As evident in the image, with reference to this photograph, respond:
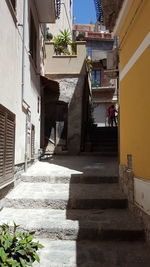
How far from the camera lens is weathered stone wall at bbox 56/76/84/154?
12852 mm

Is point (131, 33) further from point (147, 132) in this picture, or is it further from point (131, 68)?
point (147, 132)

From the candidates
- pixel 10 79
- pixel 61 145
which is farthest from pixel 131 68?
pixel 61 145

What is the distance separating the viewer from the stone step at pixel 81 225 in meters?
4.74

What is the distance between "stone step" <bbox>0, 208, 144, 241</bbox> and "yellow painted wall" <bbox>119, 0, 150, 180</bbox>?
0.88 m

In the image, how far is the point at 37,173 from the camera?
7551mm

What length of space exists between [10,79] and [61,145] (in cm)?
726

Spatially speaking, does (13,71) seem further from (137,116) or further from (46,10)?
(46,10)

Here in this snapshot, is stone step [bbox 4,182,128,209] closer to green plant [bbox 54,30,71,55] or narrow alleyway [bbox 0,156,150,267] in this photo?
narrow alleyway [bbox 0,156,150,267]

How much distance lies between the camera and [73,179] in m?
7.08

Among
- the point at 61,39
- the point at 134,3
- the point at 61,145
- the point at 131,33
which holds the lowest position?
the point at 61,145

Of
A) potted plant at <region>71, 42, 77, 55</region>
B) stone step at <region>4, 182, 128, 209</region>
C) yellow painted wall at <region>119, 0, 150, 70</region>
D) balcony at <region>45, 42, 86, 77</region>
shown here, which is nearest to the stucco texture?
yellow painted wall at <region>119, 0, 150, 70</region>

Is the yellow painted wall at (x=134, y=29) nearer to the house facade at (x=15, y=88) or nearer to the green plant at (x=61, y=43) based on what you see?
the house facade at (x=15, y=88)

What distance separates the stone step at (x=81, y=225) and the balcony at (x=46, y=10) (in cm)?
706

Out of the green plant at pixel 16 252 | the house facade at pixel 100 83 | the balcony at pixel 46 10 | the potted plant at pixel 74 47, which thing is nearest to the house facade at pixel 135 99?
the green plant at pixel 16 252
